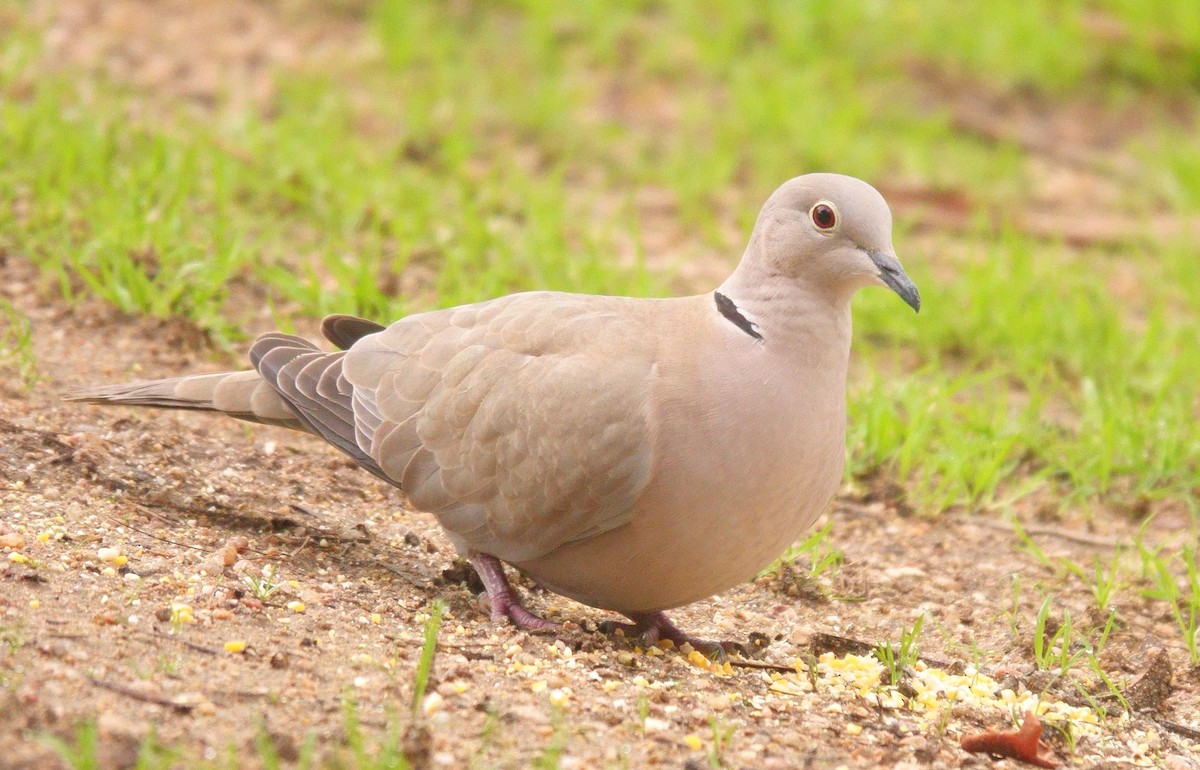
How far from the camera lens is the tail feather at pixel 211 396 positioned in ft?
12.0

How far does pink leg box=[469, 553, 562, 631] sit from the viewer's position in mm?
3264

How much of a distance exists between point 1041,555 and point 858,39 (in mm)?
5144

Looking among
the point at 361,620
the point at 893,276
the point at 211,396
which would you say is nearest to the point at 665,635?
the point at 361,620

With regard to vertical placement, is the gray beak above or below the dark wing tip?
above

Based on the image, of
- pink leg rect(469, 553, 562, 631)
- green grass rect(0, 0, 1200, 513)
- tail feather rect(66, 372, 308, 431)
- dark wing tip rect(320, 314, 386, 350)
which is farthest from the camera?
green grass rect(0, 0, 1200, 513)

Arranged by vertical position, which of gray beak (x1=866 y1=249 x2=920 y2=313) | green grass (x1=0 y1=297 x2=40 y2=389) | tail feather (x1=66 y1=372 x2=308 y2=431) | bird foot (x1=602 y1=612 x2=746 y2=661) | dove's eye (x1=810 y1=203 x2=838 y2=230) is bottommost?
bird foot (x1=602 y1=612 x2=746 y2=661)

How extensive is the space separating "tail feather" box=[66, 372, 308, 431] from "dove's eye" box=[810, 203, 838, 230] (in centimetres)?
143

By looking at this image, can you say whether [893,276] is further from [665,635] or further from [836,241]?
[665,635]

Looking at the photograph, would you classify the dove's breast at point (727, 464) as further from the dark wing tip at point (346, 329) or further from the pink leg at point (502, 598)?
the dark wing tip at point (346, 329)

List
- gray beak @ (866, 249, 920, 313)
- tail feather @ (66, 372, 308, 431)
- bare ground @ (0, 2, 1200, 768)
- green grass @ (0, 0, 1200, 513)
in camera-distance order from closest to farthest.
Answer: bare ground @ (0, 2, 1200, 768) → gray beak @ (866, 249, 920, 313) → tail feather @ (66, 372, 308, 431) → green grass @ (0, 0, 1200, 513)

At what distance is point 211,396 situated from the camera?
12.1 feet

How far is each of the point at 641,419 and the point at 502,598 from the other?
617mm

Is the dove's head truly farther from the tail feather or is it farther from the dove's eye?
the tail feather

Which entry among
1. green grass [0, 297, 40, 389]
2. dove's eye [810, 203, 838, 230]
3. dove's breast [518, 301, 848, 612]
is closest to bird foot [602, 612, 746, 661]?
dove's breast [518, 301, 848, 612]
